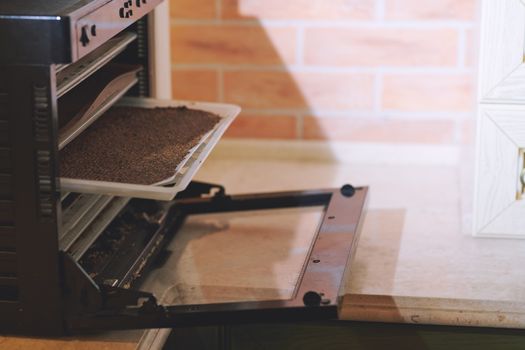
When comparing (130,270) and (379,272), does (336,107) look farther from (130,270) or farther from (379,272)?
(130,270)

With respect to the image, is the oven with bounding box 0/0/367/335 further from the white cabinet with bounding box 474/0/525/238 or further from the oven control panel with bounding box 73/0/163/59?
the white cabinet with bounding box 474/0/525/238

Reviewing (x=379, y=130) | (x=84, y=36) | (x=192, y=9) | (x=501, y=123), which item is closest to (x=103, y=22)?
(x=84, y=36)

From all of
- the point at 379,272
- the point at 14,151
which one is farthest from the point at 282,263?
the point at 14,151

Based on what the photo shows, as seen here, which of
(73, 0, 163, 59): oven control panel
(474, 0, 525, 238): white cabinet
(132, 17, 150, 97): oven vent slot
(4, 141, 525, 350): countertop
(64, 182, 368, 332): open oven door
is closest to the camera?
(73, 0, 163, 59): oven control panel

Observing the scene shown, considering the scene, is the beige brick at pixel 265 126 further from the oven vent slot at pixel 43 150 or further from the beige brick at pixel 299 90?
the oven vent slot at pixel 43 150

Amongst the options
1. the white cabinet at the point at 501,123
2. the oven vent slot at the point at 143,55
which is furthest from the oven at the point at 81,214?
the white cabinet at the point at 501,123

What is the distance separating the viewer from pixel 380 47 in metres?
2.04

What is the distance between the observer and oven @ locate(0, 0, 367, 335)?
1112 millimetres

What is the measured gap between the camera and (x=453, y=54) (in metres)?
2.02

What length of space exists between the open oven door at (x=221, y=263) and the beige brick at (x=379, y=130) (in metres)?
0.35

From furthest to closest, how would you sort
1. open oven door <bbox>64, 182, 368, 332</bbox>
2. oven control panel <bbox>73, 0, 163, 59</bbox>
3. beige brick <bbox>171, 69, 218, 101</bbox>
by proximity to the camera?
beige brick <bbox>171, 69, 218, 101</bbox> → open oven door <bbox>64, 182, 368, 332</bbox> → oven control panel <bbox>73, 0, 163, 59</bbox>

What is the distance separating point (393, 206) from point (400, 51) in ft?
1.30

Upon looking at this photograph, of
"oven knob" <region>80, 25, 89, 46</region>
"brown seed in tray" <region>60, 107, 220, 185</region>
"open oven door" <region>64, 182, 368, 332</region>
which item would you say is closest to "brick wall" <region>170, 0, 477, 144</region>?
"open oven door" <region>64, 182, 368, 332</region>

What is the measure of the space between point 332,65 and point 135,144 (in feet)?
2.57
